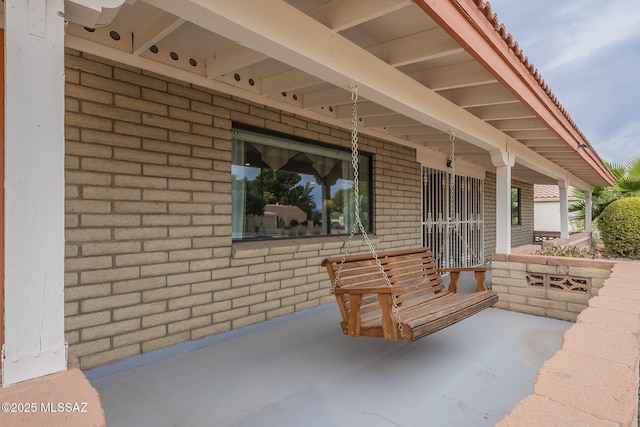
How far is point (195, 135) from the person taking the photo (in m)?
3.35

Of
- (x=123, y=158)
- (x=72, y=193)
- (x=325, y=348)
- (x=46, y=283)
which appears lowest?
(x=325, y=348)

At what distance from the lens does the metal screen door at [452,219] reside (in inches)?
273

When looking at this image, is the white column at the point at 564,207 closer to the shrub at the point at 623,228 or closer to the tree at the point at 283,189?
the shrub at the point at 623,228

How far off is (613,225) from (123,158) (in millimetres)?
10740

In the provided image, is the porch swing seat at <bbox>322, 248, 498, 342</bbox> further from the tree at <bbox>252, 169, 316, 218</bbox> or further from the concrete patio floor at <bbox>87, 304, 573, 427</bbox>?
the tree at <bbox>252, 169, 316, 218</bbox>

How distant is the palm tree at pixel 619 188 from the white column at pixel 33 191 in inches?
563

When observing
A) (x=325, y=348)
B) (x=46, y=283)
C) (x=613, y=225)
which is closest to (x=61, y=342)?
(x=46, y=283)

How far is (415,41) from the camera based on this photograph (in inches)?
105

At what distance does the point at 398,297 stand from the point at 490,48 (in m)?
2.31

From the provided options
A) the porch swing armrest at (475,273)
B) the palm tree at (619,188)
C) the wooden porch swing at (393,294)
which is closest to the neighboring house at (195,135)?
the wooden porch swing at (393,294)

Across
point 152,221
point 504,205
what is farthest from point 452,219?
point 152,221

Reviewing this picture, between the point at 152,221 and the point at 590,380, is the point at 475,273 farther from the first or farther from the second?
the point at 152,221

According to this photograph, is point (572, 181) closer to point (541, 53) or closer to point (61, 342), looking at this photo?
point (61, 342)

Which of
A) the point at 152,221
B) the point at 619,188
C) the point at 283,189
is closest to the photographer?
the point at 152,221
